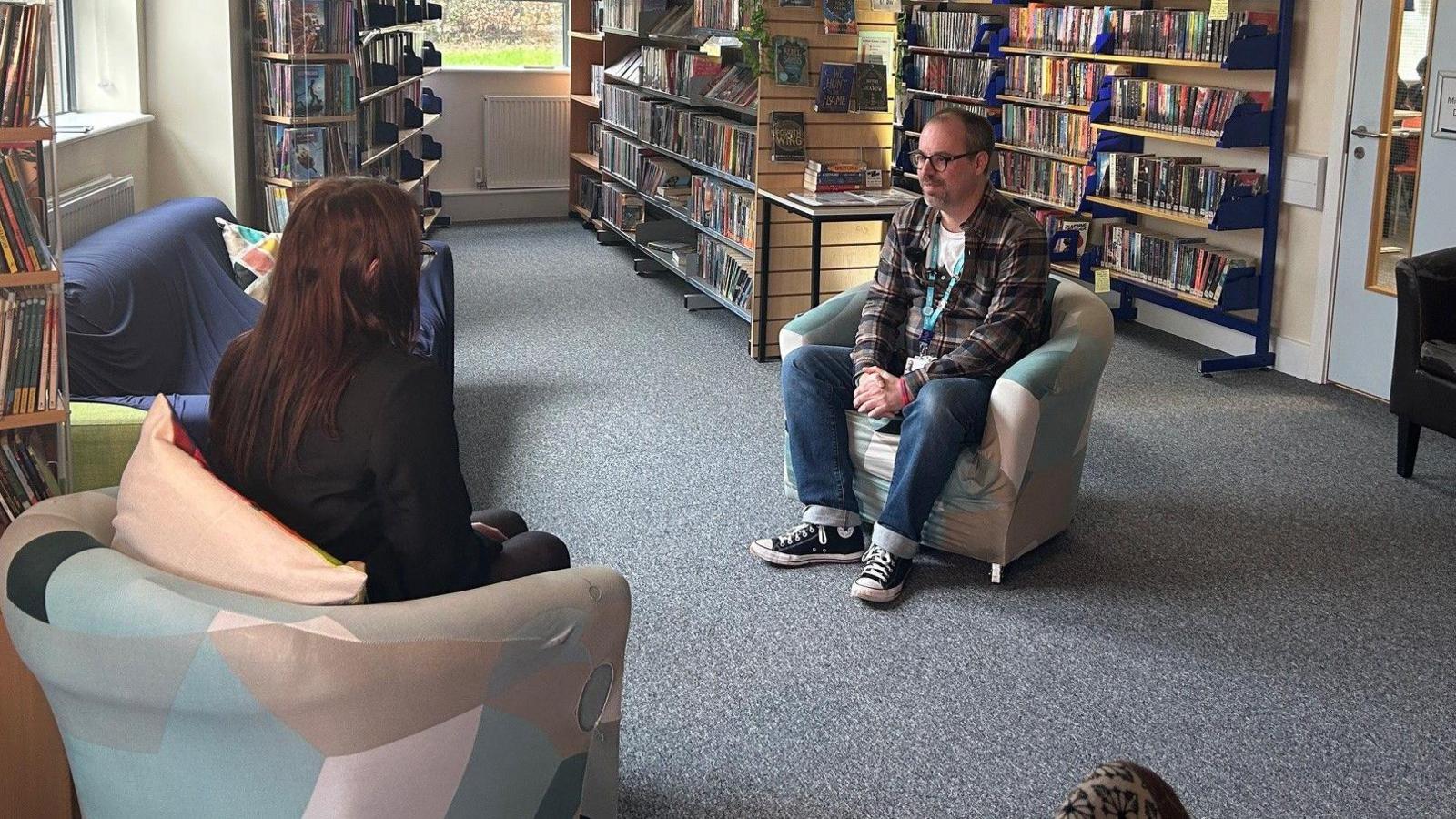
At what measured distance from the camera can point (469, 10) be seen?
375 inches

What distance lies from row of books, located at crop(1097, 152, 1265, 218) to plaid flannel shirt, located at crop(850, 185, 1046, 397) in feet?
8.16

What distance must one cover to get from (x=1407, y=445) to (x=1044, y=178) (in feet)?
10.2

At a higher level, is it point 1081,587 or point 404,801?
point 404,801

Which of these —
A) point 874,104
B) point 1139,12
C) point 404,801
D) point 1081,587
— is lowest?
point 1081,587

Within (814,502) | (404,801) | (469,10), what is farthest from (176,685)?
(469,10)

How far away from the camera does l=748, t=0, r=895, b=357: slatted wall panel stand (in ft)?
18.9

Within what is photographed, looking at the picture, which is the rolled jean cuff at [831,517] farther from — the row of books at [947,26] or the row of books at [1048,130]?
the row of books at [947,26]

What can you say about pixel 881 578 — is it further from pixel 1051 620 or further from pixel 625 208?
pixel 625 208

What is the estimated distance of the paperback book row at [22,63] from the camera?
2111 mm

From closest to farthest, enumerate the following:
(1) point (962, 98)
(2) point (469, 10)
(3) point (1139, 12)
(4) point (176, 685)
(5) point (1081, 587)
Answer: (4) point (176, 685), (5) point (1081, 587), (3) point (1139, 12), (1) point (962, 98), (2) point (469, 10)

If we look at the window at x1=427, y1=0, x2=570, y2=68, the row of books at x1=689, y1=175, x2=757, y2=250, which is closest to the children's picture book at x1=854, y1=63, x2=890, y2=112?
the row of books at x1=689, y1=175, x2=757, y2=250

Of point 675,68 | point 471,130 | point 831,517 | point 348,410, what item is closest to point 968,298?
point 831,517

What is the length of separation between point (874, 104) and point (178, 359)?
123 inches

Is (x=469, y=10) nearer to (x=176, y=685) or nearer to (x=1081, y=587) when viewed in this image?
(x=1081, y=587)
